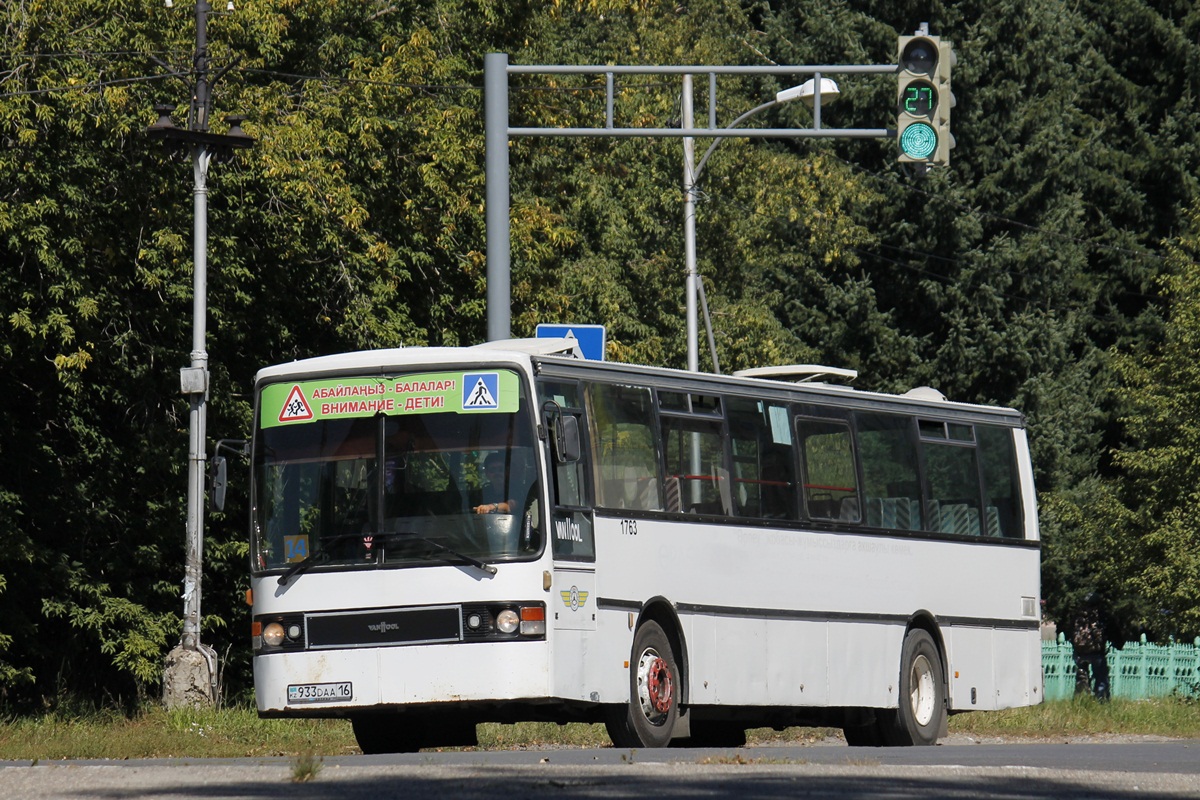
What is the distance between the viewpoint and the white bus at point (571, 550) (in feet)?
51.0

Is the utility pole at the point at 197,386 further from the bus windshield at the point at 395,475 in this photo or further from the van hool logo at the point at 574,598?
the van hool logo at the point at 574,598

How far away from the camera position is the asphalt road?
10.2 meters

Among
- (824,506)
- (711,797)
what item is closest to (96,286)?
(824,506)

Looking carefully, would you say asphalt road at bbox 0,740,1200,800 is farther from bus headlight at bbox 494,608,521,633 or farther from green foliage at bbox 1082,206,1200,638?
green foliage at bbox 1082,206,1200,638

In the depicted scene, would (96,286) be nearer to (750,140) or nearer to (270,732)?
(270,732)

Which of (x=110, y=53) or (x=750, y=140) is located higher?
(x=750, y=140)

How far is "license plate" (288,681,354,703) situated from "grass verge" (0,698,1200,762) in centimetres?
42

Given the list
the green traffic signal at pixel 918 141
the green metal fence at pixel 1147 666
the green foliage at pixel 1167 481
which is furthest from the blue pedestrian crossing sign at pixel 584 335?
the green foliage at pixel 1167 481

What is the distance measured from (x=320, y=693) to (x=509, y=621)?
1.48m

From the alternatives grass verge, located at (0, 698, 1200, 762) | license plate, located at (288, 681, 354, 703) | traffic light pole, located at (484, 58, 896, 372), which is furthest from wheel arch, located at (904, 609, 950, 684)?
license plate, located at (288, 681, 354, 703)

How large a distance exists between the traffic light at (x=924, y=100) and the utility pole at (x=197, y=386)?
8.27 metres

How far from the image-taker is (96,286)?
92.5 feet

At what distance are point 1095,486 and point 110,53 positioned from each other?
27.9m

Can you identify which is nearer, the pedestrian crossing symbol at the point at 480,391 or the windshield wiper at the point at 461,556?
the windshield wiper at the point at 461,556
